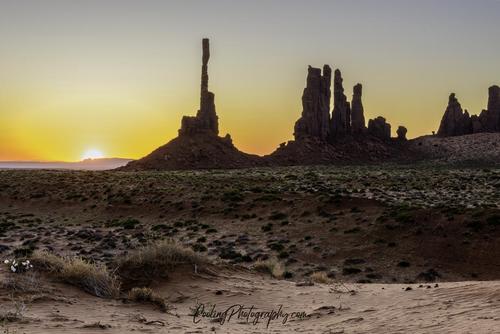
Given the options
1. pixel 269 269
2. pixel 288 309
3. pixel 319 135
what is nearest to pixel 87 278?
pixel 288 309

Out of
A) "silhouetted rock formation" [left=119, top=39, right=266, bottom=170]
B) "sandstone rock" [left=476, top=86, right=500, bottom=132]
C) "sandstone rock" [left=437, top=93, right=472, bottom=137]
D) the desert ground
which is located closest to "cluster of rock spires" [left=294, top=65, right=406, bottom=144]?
"sandstone rock" [left=437, top=93, right=472, bottom=137]

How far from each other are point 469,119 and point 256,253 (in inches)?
4998

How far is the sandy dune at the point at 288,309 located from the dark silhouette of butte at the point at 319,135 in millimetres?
80391

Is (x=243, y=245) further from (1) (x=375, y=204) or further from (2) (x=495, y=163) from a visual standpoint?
(2) (x=495, y=163)

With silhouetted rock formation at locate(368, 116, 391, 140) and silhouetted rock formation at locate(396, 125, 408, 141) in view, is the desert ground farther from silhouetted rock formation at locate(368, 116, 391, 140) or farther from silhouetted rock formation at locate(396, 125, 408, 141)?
silhouetted rock formation at locate(396, 125, 408, 141)

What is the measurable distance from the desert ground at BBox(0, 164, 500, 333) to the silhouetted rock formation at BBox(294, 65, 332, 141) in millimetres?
59745

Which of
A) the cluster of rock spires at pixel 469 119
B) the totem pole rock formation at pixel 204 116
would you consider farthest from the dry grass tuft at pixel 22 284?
the cluster of rock spires at pixel 469 119

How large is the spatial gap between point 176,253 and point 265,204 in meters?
22.8

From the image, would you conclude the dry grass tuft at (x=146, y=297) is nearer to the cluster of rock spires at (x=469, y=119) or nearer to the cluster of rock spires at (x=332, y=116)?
the cluster of rock spires at (x=332, y=116)

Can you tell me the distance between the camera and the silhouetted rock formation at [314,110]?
11994 cm

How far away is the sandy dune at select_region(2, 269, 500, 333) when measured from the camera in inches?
449

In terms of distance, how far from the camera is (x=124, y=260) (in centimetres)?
1772

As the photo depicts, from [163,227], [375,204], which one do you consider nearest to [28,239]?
[163,227]

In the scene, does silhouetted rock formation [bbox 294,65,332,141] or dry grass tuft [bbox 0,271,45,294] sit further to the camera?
silhouetted rock formation [bbox 294,65,332,141]
